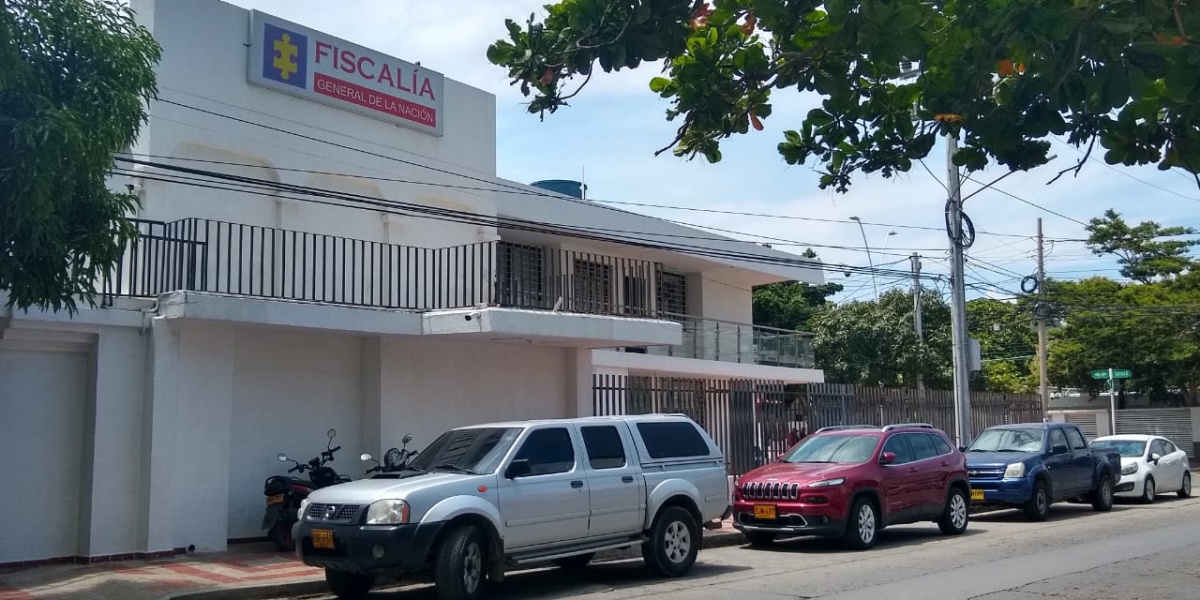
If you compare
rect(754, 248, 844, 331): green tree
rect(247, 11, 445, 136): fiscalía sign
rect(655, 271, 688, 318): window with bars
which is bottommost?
rect(655, 271, 688, 318): window with bars

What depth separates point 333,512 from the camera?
10.2 metres

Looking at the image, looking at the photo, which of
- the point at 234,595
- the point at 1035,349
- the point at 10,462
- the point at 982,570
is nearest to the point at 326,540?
the point at 234,595

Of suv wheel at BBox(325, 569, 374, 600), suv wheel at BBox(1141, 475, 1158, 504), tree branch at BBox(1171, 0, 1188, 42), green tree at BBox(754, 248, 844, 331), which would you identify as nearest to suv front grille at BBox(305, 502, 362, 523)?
suv wheel at BBox(325, 569, 374, 600)

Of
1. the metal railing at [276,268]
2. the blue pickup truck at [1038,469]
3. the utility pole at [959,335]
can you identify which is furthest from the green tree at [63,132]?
the utility pole at [959,335]

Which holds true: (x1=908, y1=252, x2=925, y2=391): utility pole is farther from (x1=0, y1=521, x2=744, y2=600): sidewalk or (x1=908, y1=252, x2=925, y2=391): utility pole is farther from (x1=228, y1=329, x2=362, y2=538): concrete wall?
(x1=0, y1=521, x2=744, y2=600): sidewalk

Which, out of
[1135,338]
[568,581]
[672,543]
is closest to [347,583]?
[568,581]

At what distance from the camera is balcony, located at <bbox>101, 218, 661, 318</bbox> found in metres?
13.4

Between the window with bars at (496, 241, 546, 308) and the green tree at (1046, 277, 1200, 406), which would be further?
the green tree at (1046, 277, 1200, 406)

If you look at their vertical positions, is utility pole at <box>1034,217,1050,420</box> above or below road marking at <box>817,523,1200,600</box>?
above

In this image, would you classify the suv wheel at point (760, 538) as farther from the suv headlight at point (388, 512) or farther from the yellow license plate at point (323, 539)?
the yellow license plate at point (323, 539)

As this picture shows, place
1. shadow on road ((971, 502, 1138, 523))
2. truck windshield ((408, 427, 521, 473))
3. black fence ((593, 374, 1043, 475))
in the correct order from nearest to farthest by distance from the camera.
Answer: truck windshield ((408, 427, 521, 473)), black fence ((593, 374, 1043, 475)), shadow on road ((971, 502, 1138, 523))

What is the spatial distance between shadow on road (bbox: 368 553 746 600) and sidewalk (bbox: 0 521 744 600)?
1.01 m

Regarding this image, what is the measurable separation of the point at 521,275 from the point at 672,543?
9.05 metres

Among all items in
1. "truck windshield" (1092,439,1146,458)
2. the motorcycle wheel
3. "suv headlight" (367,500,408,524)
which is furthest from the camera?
"truck windshield" (1092,439,1146,458)
